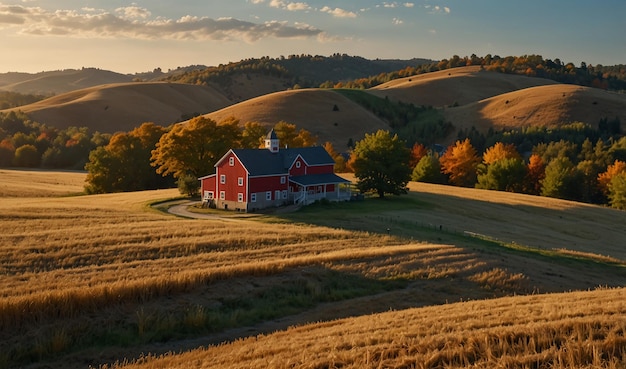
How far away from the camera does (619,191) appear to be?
79.4m

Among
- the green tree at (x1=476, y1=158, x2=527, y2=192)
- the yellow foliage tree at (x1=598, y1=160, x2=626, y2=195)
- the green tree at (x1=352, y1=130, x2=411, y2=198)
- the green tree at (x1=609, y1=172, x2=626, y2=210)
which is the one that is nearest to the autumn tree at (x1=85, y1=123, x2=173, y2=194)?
the green tree at (x1=352, y1=130, x2=411, y2=198)

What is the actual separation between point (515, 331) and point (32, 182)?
3128 inches

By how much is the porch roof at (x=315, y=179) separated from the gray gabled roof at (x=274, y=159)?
1269mm

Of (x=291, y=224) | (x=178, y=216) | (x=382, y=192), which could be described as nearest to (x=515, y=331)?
(x=291, y=224)

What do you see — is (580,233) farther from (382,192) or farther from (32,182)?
(32,182)

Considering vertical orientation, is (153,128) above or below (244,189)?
above

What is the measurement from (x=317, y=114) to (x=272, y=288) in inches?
5272

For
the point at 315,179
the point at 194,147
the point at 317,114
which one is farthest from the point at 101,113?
the point at 315,179

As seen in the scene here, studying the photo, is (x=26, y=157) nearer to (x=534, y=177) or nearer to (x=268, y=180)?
(x=268, y=180)

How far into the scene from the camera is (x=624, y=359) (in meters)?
10.4

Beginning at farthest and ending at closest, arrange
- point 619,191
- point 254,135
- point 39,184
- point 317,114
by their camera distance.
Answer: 1. point 317,114
2. point 254,135
3. point 619,191
4. point 39,184

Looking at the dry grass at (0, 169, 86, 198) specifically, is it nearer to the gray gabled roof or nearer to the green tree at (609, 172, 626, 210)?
the gray gabled roof

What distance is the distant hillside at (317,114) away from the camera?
473ft

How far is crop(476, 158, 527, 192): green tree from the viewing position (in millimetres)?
87938
